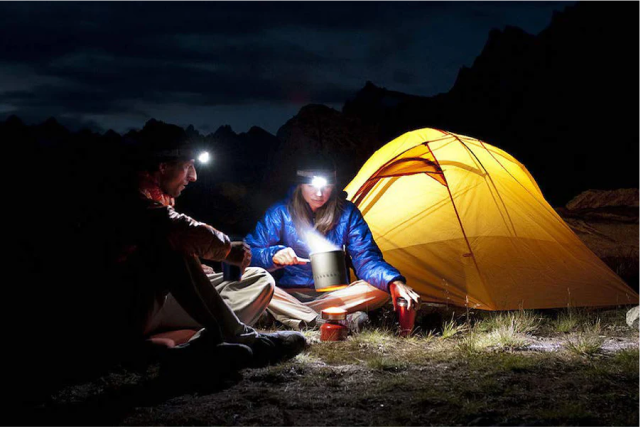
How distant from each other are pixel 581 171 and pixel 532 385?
25.4 metres

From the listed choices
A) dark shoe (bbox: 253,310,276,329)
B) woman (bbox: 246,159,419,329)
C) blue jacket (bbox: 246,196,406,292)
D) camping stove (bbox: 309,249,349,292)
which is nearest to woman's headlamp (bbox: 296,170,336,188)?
woman (bbox: 246,159,419,329)

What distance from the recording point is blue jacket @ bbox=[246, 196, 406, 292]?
201 inches

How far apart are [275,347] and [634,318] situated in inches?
129

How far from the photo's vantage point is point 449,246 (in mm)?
6059

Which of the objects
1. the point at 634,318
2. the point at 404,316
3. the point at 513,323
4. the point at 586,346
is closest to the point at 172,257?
the point at 404,316

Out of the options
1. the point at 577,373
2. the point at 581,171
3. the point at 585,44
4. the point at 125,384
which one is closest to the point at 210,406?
the point at 125,384

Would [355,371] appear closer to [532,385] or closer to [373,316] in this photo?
[532,385]

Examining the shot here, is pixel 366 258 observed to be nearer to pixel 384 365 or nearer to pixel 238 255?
pixel 384 365

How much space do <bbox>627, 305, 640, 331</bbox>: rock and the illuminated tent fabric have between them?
238mm

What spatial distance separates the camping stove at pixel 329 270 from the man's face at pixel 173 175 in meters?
1.11

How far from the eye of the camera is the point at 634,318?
5.21 meters

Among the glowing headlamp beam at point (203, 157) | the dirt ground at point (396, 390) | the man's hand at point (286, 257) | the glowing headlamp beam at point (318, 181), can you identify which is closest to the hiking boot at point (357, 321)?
the dirt ground at point (396, 390)

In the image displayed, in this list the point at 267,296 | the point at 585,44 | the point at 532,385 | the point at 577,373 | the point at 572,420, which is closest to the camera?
the point at 572,420

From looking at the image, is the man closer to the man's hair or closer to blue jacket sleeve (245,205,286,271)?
the man's hair
